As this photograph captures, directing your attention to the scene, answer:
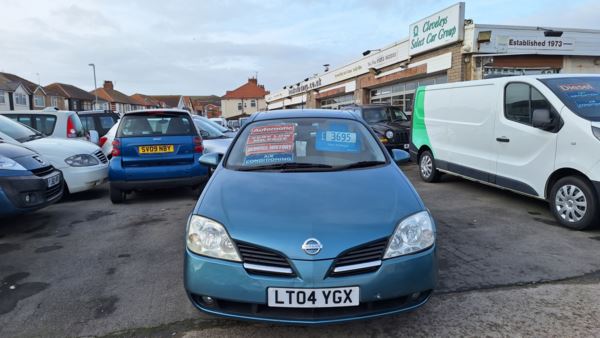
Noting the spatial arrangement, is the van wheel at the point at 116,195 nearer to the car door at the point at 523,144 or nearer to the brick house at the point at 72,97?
the car door at the point at 523,144

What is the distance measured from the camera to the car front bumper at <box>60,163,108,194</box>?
270 inches

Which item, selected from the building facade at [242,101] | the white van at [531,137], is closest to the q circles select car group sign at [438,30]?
the white van at [531,137]

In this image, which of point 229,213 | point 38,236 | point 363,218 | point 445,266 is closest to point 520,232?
point 445,266

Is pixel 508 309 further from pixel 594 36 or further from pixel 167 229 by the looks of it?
pixel 594 36

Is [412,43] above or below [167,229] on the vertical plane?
above

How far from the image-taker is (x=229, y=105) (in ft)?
260

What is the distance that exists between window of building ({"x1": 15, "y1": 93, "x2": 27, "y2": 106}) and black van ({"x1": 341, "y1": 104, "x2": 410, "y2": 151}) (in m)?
51.5

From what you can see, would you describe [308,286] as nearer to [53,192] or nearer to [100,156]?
[53,192]

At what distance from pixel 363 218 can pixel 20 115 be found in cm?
913

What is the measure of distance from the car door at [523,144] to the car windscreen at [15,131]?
778 cm

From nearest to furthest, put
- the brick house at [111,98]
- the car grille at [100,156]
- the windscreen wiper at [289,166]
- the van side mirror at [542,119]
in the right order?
1. the windscreen wiper at [289,166]
2. the van side mirror at [542,119]
3. the car grille at [100,156]
4. the brick house at [111,98]

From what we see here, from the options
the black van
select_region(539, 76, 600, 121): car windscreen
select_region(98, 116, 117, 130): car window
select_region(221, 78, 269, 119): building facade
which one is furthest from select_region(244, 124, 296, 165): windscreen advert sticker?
select_region(221, 78, 269, 119): building facade

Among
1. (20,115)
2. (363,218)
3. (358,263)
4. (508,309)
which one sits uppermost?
(20,115)

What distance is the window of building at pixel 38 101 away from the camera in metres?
53.5
